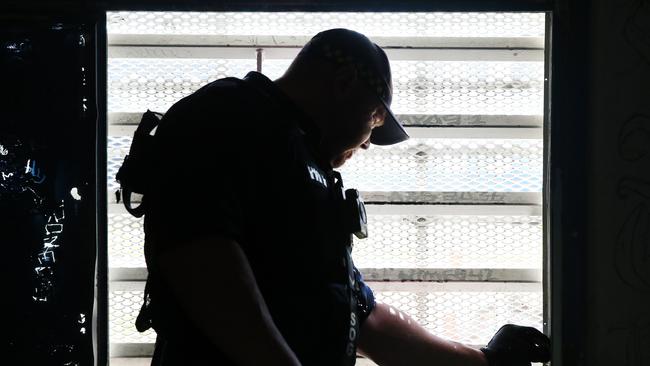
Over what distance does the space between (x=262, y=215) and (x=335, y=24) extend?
177 cm

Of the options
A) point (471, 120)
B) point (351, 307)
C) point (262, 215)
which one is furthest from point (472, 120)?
point (262, 215)

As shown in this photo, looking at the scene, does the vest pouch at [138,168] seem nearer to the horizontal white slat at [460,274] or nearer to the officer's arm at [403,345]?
the officer's arm at [403,345]

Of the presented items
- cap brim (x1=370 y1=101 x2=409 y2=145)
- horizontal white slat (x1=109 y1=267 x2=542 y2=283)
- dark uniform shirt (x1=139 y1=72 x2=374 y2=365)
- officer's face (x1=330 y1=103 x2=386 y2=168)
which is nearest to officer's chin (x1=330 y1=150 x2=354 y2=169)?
officer's face (x1=330 y1=103 x2=386 y2=168)

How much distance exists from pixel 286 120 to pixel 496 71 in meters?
1.85

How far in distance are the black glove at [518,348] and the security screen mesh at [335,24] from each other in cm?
146

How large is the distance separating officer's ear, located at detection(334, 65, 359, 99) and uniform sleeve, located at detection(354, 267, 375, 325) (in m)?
0.62

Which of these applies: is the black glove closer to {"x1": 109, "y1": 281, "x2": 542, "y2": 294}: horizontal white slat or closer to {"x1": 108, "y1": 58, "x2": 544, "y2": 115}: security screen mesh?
{"x1": 109, "y1": 281, "x2": 542, "y2": 294}: horizontal white slat

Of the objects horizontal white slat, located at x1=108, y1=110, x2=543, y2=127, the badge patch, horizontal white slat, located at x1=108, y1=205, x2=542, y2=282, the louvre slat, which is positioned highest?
the louvre slat

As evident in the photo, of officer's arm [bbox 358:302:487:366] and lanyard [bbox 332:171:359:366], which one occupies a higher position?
lanyard [bbox 332:171:359:366]

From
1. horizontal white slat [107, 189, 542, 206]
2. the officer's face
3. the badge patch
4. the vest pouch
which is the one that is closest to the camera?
the vest pouch

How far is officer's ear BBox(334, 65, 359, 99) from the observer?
1.95 metres

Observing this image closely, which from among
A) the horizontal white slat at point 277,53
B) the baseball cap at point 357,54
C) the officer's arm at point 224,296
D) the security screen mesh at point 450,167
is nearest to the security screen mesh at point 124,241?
the horizontal white slat at point 277,53
